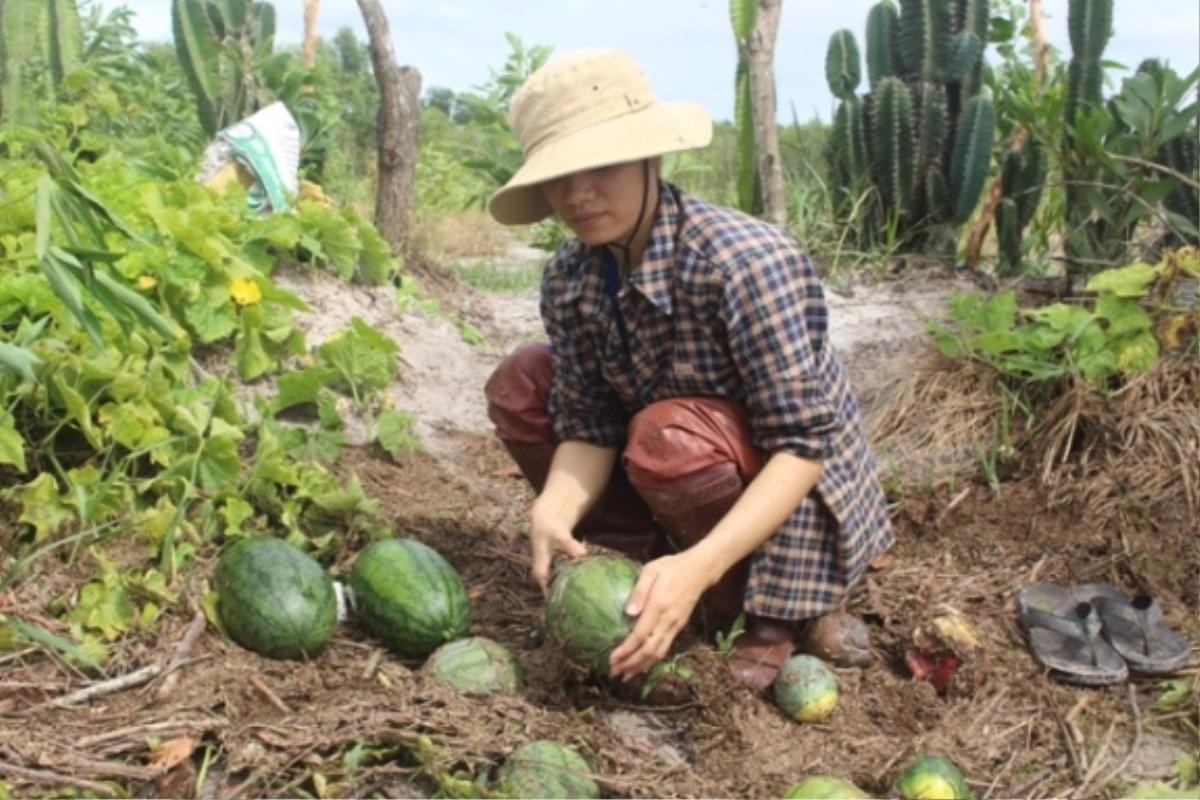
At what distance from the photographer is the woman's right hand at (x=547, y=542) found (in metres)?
2.86

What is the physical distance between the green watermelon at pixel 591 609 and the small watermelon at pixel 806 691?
17.5 inches

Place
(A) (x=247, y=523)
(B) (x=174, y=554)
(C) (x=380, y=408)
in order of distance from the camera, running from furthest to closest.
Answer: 1. (C) (x=380, y=408)
2. (A) (x=247, y=523)
3. (B) (x=174, y=554)

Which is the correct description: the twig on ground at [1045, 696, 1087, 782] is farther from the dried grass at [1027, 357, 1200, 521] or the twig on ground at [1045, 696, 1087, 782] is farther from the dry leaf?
the dry leaf

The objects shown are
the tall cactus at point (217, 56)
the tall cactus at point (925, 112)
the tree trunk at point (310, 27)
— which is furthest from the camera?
the tree trunk at point (310, 27)

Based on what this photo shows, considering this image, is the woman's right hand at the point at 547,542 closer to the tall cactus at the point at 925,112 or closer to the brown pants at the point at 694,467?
the brown pants at the point at 694,467

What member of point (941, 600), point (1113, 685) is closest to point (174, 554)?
point (941, 600)

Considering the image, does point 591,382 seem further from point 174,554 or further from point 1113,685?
point 1113,685

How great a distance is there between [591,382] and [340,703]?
39.3 inches

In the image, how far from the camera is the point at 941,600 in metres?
3.46

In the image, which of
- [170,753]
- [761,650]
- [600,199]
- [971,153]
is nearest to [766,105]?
[971,153]

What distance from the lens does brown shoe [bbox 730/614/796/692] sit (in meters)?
2.94

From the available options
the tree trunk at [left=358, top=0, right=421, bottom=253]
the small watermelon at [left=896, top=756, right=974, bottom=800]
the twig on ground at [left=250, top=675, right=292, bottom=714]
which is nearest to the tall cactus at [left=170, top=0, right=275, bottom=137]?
the tree trunk at [left=358, top=0, right=421, bottom=253]

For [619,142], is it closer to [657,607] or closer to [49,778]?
[657,607]

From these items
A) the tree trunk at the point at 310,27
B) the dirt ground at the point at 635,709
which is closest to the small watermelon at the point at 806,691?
the dirt ground at the point at 635,709
